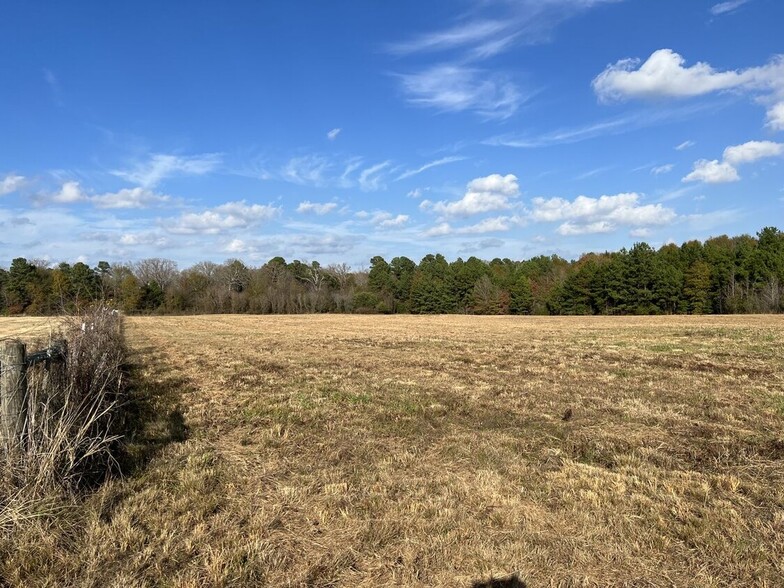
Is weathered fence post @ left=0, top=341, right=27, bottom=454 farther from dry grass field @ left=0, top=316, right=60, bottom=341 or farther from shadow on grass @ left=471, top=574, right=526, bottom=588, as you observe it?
dry grass field @ left=0, top=316, right=60, bottom=341

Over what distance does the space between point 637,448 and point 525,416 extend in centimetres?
221

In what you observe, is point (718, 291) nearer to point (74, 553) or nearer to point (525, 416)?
point (525, 416)

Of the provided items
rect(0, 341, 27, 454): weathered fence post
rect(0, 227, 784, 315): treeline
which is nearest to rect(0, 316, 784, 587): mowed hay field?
rect(0, 341, 27, 454): weathered fence post

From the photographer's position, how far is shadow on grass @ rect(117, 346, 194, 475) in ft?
21.0

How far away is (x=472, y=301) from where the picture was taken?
92.6 metres

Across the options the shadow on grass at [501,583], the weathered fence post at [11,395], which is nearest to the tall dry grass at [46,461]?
the weathered fence post at [11,395]

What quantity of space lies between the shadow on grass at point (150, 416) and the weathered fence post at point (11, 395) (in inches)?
53.9

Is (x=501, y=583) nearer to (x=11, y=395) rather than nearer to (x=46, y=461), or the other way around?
(x=46, y=461)

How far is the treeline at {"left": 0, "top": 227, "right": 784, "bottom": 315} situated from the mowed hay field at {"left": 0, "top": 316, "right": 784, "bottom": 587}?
49.4 meters

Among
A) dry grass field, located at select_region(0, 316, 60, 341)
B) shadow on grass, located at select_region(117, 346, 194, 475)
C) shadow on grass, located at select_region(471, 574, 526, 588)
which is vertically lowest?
shadow on grass, located at select_region(471, 574, 526, 588)

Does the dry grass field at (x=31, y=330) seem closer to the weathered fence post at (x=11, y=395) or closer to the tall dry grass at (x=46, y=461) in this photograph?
the tall dry grass at (x=46, y=461)

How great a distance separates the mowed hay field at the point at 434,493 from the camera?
149 inches

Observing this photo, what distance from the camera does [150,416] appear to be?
8852mm

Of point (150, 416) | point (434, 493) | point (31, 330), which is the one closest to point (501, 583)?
point (434, 493)
